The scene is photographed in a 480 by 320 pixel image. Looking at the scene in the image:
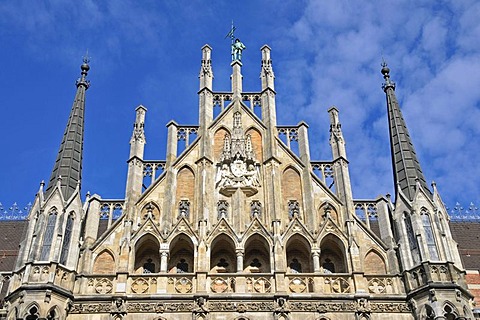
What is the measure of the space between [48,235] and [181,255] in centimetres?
374

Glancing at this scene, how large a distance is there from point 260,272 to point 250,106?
608cm

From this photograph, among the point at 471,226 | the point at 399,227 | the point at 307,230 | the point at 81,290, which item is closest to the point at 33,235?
the point at 81,290

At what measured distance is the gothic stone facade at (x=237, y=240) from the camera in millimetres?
17000

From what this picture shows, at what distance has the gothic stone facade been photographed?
17000 mm

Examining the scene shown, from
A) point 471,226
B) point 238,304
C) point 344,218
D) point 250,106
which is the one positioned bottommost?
point 238,304

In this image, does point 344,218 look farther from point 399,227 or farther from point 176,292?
point 176,292

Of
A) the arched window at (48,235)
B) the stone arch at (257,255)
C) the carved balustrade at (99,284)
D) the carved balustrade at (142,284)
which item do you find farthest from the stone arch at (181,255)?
the arched window at (48,235)

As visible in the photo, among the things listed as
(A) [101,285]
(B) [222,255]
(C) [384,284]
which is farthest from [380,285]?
(A) [101,285]

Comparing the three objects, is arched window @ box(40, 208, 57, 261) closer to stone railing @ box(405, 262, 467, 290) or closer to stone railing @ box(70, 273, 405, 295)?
stone railing @ box(70, 273, 405, 295)

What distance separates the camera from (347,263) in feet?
59.4

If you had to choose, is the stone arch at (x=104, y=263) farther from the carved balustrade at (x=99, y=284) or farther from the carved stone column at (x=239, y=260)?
the carved stone column at (x=239, y=260)

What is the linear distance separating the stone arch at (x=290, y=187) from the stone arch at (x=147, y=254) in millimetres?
3950

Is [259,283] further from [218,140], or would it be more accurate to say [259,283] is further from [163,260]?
[218,140]

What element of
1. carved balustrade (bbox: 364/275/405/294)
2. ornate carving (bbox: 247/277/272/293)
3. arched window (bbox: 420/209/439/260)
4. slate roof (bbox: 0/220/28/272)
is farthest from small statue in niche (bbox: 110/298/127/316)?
arched window (bbox: 420/209/439/260)
